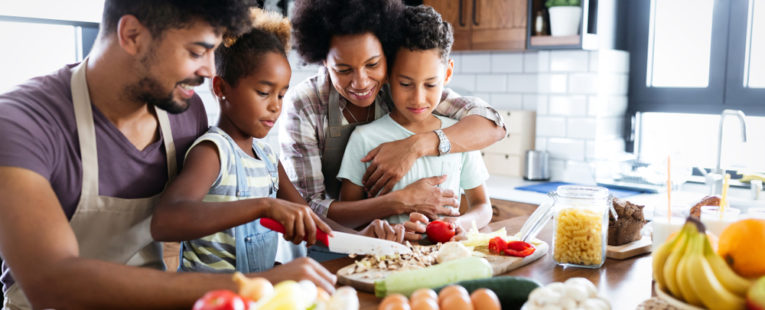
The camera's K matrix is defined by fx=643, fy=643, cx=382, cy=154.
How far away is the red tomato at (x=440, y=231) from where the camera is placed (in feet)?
5.53

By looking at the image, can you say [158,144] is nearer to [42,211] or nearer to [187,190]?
[187,190]

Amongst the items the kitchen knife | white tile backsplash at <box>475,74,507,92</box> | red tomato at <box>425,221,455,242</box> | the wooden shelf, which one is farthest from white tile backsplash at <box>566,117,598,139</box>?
the kitchen knife

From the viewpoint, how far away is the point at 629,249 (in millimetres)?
1602

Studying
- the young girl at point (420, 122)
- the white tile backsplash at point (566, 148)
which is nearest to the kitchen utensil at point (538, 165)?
the white tile backsplash at point (566, 148)

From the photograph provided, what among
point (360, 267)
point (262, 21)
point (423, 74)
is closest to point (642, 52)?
point (423, 74)

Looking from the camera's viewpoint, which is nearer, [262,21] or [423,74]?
[262,21]

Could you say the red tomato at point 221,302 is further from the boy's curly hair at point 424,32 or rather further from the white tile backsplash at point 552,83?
the white tile backsplash at point 552,83

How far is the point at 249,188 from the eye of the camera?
1664 mm

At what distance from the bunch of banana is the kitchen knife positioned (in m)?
0.60

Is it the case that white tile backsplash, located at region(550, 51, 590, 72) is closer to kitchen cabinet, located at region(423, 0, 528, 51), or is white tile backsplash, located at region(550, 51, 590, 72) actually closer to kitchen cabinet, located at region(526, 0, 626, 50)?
kitchen cabinet, located at region(526, 0, 626, 50)

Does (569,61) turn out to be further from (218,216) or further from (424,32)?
(218,216)

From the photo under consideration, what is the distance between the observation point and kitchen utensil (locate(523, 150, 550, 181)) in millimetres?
3674

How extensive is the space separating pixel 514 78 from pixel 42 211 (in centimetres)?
320

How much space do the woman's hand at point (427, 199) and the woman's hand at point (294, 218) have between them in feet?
1.88
